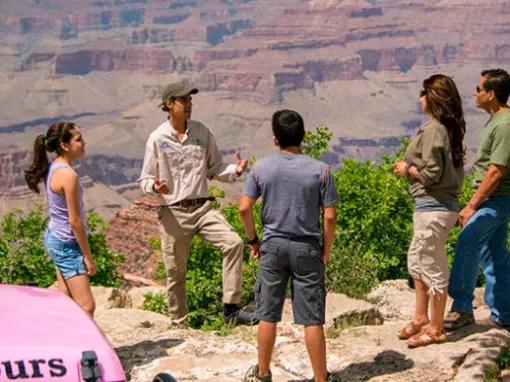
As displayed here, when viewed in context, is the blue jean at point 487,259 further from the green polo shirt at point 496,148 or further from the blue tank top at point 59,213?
the blue tank top at point 59,213

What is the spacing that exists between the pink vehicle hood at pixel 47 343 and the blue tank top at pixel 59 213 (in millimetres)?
2600

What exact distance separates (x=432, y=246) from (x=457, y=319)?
0.76 metres

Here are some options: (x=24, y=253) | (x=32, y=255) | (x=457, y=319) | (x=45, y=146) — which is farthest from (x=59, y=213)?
(x=24, y=253)

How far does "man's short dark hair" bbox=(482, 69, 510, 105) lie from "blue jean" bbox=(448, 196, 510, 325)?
28.6 inches

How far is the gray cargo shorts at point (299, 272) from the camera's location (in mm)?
6297

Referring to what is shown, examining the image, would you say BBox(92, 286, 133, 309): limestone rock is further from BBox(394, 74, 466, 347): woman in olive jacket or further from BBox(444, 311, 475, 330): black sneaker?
BBox(394, 74, 466, 347): woman in olive jacket

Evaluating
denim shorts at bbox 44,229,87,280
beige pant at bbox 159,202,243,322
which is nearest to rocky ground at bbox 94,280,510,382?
beige pant at bbox 159,202,243,322

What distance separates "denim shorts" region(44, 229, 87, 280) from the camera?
6.91 m

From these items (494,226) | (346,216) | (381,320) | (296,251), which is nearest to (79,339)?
(296,251)

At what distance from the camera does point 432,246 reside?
23.4 feet

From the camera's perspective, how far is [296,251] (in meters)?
6.28

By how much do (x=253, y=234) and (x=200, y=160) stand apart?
5.61 feet

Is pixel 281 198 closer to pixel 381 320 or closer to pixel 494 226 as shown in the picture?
pixel 494 226

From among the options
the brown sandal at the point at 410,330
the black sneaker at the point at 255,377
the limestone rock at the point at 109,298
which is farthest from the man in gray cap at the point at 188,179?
the limestone rock at the point at 109,298
